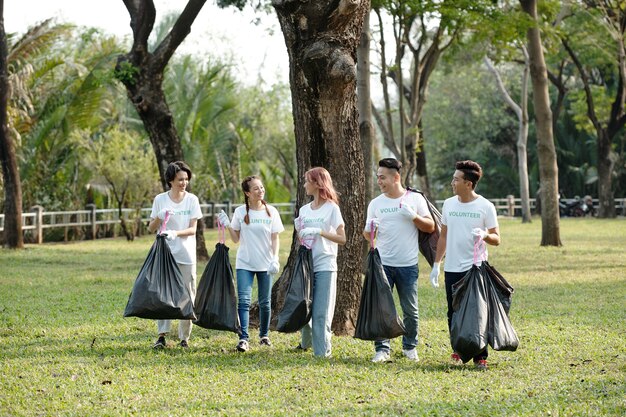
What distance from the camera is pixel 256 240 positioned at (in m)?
8.85

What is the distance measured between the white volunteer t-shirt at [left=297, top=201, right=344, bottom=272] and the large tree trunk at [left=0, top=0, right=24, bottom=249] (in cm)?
1583

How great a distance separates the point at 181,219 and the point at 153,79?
10178 mm

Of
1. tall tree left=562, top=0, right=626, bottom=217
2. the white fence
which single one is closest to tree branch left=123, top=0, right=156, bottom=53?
the white fence

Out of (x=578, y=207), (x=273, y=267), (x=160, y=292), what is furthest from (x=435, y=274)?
(x=578, y=207)

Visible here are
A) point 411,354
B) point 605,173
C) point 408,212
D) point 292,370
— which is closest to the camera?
point 292,370

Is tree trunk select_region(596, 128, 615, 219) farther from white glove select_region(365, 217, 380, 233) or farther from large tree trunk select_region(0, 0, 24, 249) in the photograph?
white glove select_region(365, 217, 380, 233)

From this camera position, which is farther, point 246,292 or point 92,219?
point 92,219

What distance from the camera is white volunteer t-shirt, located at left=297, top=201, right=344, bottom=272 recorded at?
27.7 feet

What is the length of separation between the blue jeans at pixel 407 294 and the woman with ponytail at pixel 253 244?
1.06 meters

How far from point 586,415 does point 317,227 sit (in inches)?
116

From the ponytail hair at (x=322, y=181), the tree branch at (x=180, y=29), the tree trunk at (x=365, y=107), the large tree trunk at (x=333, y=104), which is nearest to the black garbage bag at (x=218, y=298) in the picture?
the ponytail hair at (x=322, y=181)

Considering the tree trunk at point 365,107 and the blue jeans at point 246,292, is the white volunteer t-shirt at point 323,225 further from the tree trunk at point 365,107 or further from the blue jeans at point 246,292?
the tree trunk at point 365,107

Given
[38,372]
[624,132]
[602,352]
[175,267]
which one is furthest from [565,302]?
[624,132]

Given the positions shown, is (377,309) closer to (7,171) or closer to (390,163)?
(390,163)
